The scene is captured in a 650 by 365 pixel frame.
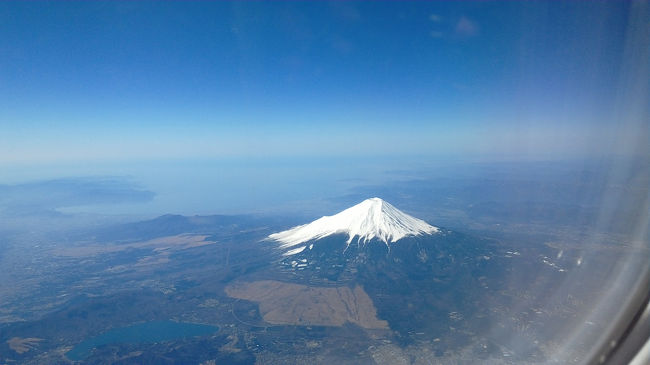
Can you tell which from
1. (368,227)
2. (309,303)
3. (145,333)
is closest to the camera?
(145,333)

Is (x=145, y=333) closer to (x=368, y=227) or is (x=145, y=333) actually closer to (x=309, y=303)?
(x=309, y=303)

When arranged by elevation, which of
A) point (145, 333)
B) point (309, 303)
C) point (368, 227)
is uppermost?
point (368, 227)

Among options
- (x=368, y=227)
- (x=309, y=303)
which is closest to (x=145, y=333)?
(x=309, y=303)

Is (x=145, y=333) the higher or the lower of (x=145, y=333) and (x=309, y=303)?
the lower

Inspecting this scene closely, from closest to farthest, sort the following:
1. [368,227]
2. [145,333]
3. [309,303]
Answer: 1. [145,333]
2. [309,303]
3. [368,227]

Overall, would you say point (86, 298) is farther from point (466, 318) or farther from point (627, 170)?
point (627, 170)

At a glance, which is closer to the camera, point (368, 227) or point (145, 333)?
point (145, 333)
